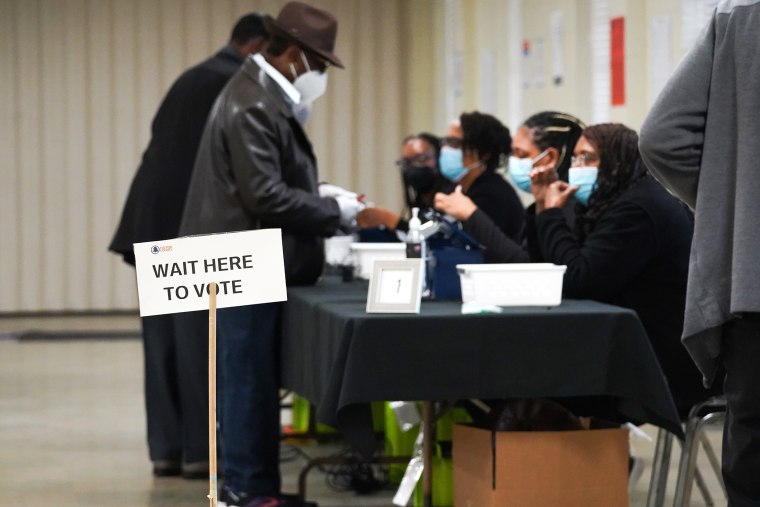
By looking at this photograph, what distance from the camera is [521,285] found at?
3.05m

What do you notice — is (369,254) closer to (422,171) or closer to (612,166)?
(612,166)

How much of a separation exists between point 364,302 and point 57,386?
383cm

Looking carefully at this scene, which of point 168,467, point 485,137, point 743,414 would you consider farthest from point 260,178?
point 743,414

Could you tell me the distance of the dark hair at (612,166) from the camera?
132 inches

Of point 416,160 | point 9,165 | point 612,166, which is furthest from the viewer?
point 9,165

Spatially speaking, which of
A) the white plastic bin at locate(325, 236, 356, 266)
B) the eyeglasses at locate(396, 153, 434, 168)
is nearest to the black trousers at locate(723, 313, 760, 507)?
the white plastic bin at locate(325, 236, 356, 266)

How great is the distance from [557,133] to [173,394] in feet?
5.18

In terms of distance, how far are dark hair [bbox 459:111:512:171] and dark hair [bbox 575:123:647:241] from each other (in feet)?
3.48

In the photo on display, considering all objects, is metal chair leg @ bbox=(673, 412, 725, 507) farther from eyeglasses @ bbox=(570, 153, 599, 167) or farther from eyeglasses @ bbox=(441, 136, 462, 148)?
eyeglasses @ bbox=(441, 136, 462, 148)

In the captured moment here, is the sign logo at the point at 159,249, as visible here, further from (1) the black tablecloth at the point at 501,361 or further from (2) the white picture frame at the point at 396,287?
(2) the white picture frame at the point at 396,287

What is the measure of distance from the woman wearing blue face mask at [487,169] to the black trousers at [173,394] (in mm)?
1007

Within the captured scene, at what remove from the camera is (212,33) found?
10211 millimetres

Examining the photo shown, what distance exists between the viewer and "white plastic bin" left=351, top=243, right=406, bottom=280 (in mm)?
3979

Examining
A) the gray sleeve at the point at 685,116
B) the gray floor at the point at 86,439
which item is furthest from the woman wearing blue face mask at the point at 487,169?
the gray sleeve at the point at 685,116
